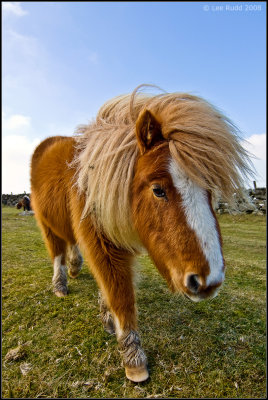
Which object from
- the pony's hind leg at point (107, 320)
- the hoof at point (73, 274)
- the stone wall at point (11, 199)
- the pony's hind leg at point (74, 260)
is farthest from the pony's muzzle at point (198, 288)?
the stone wall at point (11, 199)

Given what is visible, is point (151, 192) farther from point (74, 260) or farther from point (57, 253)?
point (74, 260)

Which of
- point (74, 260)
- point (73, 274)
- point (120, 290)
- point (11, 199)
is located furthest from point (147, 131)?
point (11, 199)

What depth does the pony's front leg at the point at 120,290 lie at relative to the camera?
7.07 feet

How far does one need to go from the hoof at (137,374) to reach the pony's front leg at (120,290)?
34 mm

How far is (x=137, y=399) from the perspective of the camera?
1.86 m

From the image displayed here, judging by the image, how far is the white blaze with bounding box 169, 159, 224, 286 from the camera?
1.48 metres

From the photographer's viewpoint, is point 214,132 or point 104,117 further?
point 104,117

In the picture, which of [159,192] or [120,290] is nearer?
[159,192]

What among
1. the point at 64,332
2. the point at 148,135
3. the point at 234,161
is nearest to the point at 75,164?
the point at 148,135

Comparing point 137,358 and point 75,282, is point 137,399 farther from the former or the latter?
point 75,282

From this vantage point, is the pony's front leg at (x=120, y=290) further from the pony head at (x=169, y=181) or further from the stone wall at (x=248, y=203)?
the stone wall at (x=248, y=203)

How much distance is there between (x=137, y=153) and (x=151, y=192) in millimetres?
429

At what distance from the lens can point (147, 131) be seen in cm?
188

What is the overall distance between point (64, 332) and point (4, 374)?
664mm
